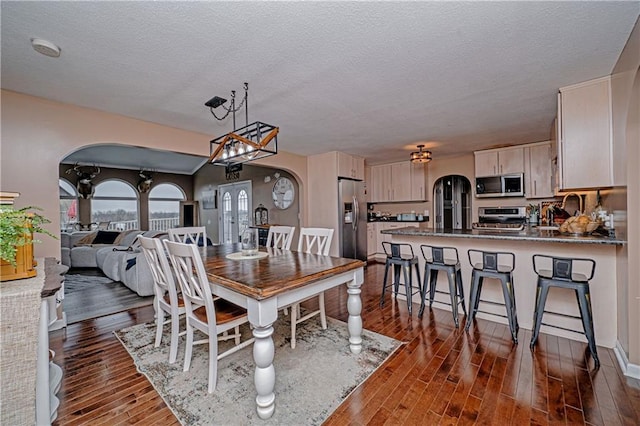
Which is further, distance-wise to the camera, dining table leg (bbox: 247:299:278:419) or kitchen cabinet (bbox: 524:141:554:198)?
kitchen cabinet (bbox: 524:141:554:198)

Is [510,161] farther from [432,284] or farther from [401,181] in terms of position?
[432,284]

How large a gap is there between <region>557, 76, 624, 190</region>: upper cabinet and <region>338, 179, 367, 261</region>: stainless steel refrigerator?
3474mm

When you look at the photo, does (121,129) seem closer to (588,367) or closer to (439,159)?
(588,367)

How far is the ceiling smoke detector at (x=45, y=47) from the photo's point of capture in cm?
187

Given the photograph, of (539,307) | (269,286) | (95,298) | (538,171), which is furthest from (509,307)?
(95,298)

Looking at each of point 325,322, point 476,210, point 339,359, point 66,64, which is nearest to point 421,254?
point 325,322

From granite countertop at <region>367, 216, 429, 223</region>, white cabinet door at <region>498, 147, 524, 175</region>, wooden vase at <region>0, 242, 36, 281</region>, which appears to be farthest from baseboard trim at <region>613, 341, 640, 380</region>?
granite countertop at <region>367, 216, 429, 223</region>

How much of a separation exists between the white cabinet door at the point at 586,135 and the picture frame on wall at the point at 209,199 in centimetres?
816

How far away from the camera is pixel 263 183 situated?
7145 mm

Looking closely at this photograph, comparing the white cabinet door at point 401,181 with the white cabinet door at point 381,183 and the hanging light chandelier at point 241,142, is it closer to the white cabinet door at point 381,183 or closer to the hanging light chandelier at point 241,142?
the white cabinet door at point 381,183

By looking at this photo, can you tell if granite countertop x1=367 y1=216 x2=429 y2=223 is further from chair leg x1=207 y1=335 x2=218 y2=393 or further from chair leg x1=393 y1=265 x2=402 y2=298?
chair leg x1=207 y1=335 x2=218 y2=393

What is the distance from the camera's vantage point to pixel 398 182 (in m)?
6.59

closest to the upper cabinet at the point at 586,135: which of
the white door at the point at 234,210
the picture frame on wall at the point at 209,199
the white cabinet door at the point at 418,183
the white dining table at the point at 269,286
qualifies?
the white dining table at the point at 269,286

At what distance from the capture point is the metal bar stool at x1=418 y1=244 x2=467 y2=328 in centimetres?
283
